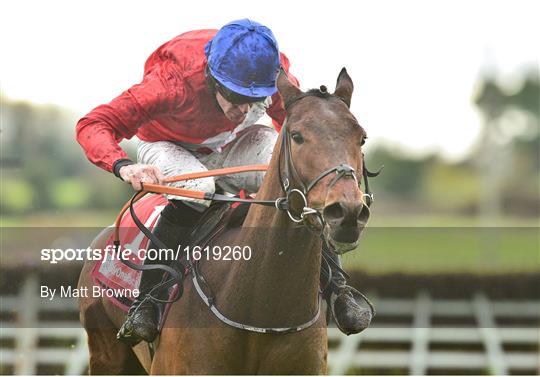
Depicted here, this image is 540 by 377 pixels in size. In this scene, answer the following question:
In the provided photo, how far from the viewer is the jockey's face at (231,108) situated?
4.55m

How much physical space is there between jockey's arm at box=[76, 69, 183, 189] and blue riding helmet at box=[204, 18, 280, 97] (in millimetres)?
317

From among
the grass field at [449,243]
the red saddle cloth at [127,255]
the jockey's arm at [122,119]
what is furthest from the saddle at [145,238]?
the grass field at [449,243]

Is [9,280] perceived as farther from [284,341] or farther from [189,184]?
[284,341]

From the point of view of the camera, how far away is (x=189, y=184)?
4.54 metres

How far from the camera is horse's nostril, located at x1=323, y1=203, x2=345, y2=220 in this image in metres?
3.44

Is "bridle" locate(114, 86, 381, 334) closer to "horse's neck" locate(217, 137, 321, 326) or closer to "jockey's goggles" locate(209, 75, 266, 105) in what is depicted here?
"horse's neck" locate(217, 137, 321, 326)

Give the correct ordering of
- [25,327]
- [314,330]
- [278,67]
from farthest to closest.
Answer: [25,327], [278,67], [314,330]

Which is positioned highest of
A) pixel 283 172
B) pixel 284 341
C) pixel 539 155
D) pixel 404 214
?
pixel 539 155

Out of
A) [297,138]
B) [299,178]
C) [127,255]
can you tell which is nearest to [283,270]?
[299,178]

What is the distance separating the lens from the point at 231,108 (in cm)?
457

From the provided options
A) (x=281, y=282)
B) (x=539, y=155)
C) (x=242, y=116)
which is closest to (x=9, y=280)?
(x=242, y=116)

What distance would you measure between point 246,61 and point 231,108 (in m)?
0.29

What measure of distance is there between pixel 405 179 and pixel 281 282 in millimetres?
32419

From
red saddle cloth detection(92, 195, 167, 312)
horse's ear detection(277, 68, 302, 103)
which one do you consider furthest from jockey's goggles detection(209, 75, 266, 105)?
red saddle cloth detection(92, 195, 167, 312)
